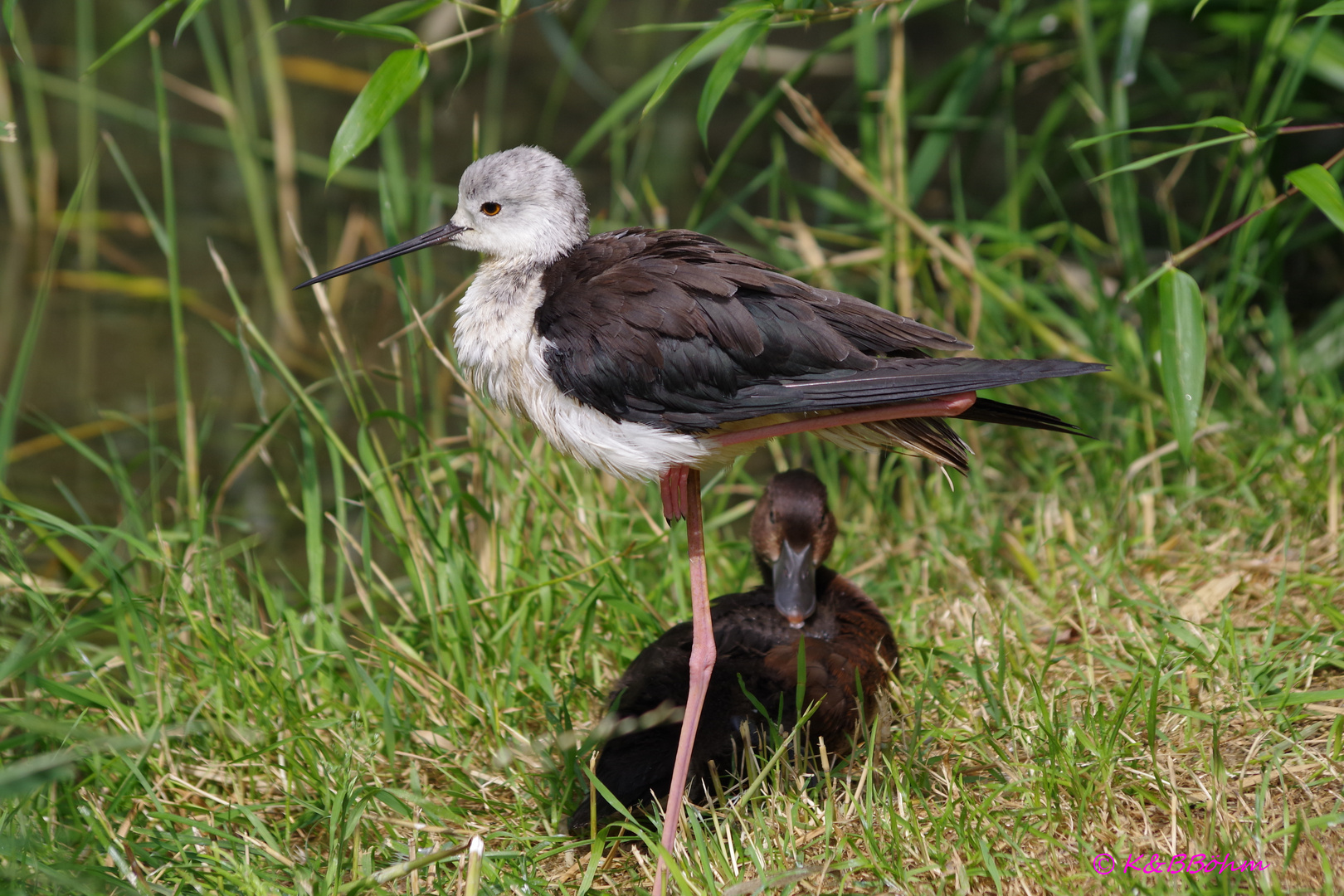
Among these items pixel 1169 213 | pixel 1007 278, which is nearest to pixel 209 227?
pixel 1007 278

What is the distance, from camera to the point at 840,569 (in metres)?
4.05

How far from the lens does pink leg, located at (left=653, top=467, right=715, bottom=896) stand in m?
2.66

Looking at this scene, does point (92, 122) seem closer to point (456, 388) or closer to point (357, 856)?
point (456, 388)

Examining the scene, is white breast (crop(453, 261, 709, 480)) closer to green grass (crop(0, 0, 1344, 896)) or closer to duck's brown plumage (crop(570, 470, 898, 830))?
green grass (crop(0, 0, 1344, 896))

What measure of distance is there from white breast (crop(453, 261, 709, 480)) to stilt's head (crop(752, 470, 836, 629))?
0.71 meters

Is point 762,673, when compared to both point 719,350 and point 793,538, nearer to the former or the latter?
point 793,538

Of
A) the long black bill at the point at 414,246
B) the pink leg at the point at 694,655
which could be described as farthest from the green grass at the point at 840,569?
the long black bill at the point at 414,246

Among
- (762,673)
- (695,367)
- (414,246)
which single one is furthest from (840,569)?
(414,246)

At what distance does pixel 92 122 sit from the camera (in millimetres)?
6328

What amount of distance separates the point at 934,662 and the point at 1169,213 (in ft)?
6.75

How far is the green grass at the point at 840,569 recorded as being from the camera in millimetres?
2588

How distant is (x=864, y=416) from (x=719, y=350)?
0.33 metres

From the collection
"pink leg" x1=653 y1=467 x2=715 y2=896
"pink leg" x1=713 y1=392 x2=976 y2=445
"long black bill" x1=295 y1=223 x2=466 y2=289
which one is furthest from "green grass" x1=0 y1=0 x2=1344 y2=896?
"pink leg" x1=713 y1=392 x2=976 y2=445

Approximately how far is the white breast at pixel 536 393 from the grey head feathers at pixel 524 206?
0.10 m
